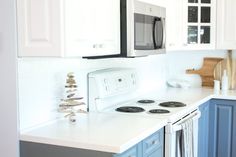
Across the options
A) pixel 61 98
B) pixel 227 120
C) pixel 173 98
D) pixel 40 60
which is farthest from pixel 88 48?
pixel 227 120

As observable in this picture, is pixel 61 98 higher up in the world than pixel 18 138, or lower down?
higher up

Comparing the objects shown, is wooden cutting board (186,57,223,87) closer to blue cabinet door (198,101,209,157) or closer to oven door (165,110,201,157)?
blue cabinet door (198,101,209,157)

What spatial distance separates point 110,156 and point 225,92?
7.40 ft

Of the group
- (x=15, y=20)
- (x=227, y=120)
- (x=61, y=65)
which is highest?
(x=15, y=20)

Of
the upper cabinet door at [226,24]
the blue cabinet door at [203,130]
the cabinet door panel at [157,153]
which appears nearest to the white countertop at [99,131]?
the cabinet door panel at [157,153]

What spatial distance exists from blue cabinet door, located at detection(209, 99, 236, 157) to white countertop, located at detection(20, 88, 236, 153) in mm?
927

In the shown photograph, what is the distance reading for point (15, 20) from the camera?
6.41ft

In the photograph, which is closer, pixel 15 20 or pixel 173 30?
pixel 15 20

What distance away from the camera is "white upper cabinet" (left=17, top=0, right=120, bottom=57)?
185 cm

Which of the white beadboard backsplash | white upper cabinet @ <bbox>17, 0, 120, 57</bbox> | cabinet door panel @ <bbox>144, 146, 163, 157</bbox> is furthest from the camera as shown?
cabinet door panel @ <bbox>144, 146, 163, 157</bbox>

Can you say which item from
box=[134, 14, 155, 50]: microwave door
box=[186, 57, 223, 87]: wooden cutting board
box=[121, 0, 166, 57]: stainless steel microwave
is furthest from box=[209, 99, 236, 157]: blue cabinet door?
box=[134, 14, 155, 50]: microwave door

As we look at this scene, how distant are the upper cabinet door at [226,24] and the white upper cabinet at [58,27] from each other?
6.45 feet

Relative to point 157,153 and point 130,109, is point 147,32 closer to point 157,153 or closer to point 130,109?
point 130,109

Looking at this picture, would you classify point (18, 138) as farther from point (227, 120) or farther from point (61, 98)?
point (227, 120)
